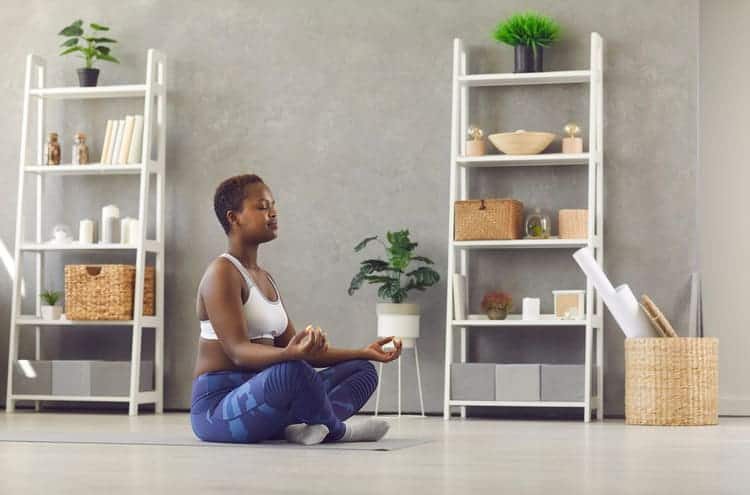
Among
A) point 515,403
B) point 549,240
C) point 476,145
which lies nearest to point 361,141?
point 476,145

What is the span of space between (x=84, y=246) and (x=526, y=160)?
229 cm

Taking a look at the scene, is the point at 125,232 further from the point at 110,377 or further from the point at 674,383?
the point at 674,383

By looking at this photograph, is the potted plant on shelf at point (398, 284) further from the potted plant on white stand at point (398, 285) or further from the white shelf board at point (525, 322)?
the white shelf board at point (525, 322)

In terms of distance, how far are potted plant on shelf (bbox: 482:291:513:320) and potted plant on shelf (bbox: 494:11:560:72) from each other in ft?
3.60

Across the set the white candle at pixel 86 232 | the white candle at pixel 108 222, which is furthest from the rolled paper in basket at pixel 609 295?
the white candle at pixel 86 232

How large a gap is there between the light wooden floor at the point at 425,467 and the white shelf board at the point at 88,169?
243cm

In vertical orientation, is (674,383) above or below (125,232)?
below

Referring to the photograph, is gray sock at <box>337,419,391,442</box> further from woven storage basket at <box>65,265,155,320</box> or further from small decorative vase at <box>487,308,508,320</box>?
woven storage basket at <box>65,265,155,320</box>

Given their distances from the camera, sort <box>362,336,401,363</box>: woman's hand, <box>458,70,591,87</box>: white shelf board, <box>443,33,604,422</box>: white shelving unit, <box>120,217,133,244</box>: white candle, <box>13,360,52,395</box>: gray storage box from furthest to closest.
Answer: <box>120,217,133,244</box>: white candle, <box>13,360,52,395</box>: gray storage box, <box>458,70,591,87</box>: white shelf board, <box>443,33,604,422</box>: white shelving unit, <box>362,336,401,363</box>: woman's hand

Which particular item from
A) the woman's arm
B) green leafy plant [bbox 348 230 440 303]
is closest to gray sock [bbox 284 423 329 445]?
the woman's arm

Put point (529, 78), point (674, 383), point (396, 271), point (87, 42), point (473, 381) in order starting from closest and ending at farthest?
point (674, 383) < point (473, 381) < point (529, 78) < point (396, 271) < point (87, 42)

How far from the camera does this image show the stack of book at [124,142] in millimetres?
6477

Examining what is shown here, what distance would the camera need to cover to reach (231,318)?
A: 374 centimetres

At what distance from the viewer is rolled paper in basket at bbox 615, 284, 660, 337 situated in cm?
556
